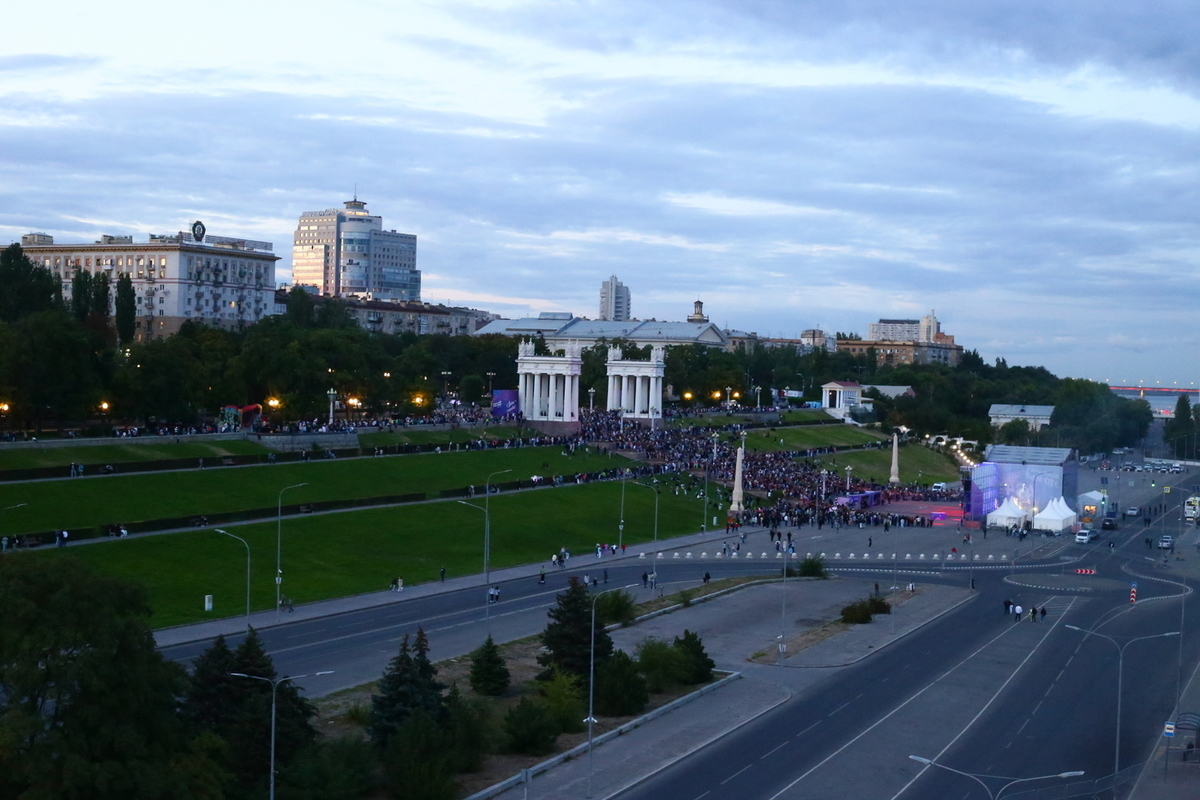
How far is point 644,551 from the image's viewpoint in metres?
76.9

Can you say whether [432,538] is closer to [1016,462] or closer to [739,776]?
[739,776]

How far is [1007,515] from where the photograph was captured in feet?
316

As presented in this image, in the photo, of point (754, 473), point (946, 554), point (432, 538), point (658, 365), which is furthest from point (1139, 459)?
point (432, 538)

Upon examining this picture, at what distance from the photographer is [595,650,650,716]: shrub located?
1635 inches

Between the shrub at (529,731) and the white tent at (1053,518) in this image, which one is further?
the white tent at (1053,518)

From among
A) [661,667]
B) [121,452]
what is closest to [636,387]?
[121,452]

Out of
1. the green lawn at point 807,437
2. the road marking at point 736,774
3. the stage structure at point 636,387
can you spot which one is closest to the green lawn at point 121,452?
the road marking at point 736,774

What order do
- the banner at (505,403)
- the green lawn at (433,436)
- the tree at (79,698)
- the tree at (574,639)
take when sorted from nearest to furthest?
1. the tree at (79,698)
2. the tree at (574,639)
3. the green lawn at (433,436)
4. the banner at (505,403)

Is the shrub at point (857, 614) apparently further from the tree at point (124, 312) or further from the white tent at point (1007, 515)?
the tree at point (124, 312)

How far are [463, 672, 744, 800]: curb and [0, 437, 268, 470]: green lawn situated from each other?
125 ft

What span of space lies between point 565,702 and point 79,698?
16384 millimetres

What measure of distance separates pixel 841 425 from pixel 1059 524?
205 feet

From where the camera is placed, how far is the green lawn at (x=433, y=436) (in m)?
93.5

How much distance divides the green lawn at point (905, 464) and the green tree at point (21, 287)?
69.6 metres
